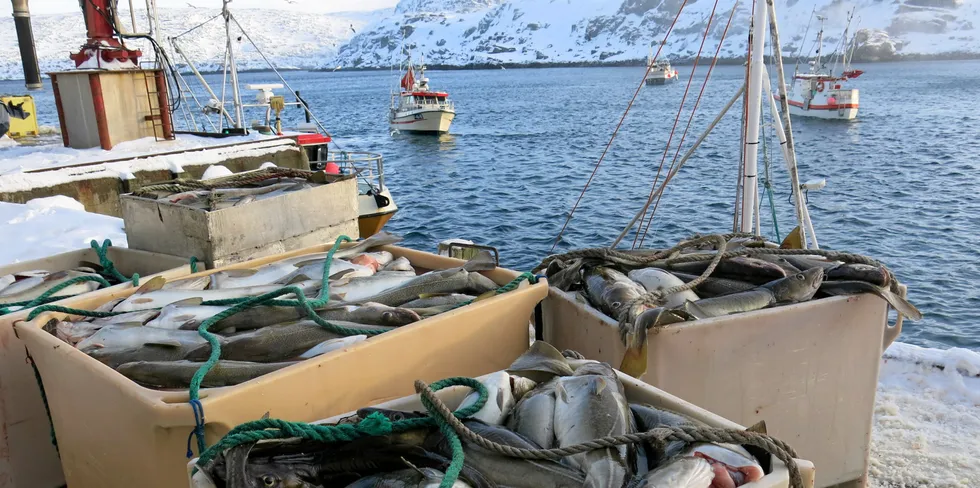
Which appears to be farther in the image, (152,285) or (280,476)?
(152,285)

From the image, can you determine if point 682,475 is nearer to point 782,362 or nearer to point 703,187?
point 782,362

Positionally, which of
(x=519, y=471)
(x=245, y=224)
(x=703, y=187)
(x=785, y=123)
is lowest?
(x=703, y=187)

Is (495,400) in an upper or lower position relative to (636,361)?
upper

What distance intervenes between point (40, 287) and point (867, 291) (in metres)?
4.41

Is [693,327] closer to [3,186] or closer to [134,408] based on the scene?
[134,408]

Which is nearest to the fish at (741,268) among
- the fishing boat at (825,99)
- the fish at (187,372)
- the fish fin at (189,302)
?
the fish at (187,372)

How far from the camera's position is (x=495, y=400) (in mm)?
2176

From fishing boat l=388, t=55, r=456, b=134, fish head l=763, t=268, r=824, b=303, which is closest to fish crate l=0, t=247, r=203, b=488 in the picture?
fish head l=763, t=268, r=824, b=303

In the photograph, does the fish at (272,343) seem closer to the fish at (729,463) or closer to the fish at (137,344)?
the fish at (137,344)

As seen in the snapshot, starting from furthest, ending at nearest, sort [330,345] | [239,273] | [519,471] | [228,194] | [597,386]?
[228,194] < [239,273] < [330,345] < [597,386] < [519,471]

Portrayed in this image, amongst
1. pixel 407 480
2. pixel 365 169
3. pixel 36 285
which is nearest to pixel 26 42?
pixel 365 169

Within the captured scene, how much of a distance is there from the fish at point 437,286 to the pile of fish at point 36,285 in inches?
71.9

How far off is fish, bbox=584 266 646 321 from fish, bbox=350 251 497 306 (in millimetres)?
512

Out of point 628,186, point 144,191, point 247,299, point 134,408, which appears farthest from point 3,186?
point 628,186
